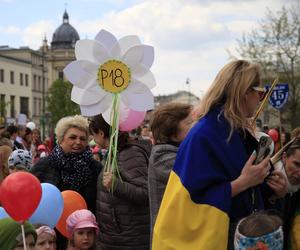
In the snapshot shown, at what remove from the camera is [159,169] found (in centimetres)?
402

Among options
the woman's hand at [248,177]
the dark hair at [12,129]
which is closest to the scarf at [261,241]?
the woman's hand at [248,177]

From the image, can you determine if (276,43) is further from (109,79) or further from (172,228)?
(172,228)

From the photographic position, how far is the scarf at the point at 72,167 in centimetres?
512

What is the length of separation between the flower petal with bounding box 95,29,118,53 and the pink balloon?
1.91ft

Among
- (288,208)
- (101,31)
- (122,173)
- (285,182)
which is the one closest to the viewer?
(285,182)

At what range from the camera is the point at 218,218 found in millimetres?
2928

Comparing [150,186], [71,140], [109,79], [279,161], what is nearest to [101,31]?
[109,79]

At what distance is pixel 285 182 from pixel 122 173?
1.69 m

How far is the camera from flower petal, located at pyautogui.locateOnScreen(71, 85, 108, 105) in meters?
4.92

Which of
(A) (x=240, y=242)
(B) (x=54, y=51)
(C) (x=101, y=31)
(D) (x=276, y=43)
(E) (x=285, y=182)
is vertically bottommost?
(A) (x=240, y=242)

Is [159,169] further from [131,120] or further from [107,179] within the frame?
[131,120]

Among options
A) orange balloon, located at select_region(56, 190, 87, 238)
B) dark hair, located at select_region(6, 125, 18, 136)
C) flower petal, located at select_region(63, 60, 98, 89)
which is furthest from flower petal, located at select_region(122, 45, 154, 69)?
dark hair, located at select_region(6, 125, 18, 136)

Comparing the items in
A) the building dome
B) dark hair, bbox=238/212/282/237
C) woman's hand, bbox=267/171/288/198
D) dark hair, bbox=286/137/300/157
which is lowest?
dark hair, bbox=238/212/282/237

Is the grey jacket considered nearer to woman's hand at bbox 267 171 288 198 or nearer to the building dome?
woman's hand at bbox 267 171 288 198
